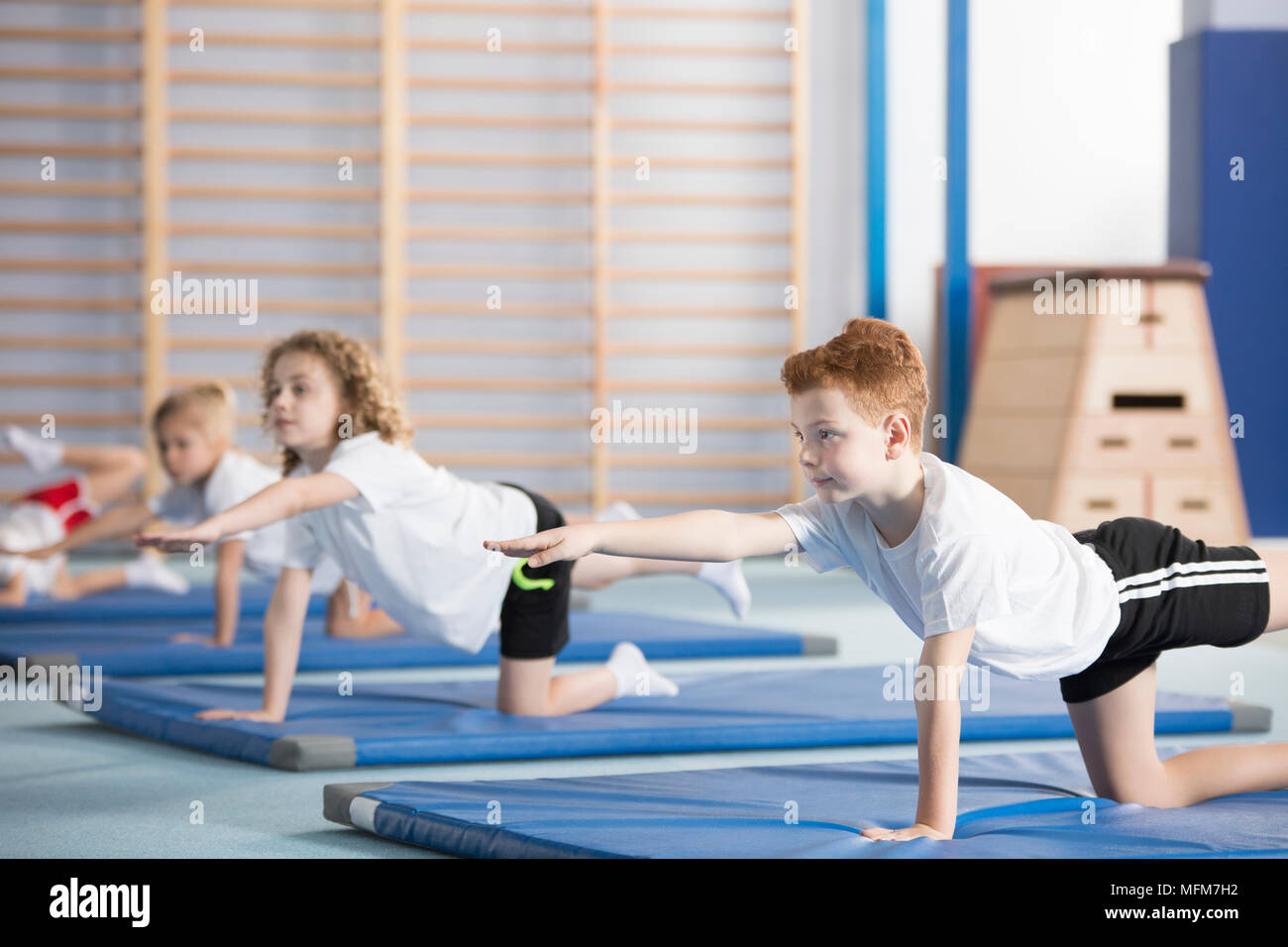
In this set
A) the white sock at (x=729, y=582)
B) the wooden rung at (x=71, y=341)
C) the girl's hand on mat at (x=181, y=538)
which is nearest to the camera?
Result: the girl's hand on mat at (x=181, y=538)

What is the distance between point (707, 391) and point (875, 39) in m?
1.76

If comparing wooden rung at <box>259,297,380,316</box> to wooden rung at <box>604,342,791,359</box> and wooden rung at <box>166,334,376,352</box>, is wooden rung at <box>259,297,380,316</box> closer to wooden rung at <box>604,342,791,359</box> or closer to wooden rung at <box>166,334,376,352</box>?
wooden rung at <box>166,334,376,352</box>

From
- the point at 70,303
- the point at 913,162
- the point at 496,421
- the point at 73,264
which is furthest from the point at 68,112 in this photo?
the point at 913,162

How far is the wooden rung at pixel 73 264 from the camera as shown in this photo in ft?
22.4

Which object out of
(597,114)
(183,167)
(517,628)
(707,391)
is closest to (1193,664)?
(517,628)

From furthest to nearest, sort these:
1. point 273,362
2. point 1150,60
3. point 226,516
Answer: point 1150,60 → point 273,362 → point 226,516

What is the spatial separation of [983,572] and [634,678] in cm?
133

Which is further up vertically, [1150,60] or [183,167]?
[1150,60]

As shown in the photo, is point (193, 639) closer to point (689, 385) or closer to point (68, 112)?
point (689, 385)

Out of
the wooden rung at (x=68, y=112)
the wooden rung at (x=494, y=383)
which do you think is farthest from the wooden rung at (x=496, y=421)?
the wooden rung at (x=68, y=112)

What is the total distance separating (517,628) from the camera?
9.56 ft

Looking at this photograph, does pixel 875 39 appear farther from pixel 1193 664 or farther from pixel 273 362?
pixel 273 362

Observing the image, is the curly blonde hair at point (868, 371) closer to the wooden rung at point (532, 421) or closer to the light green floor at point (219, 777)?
the light green floor at point (219, 777)

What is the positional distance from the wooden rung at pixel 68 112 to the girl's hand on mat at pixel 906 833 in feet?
19.5
